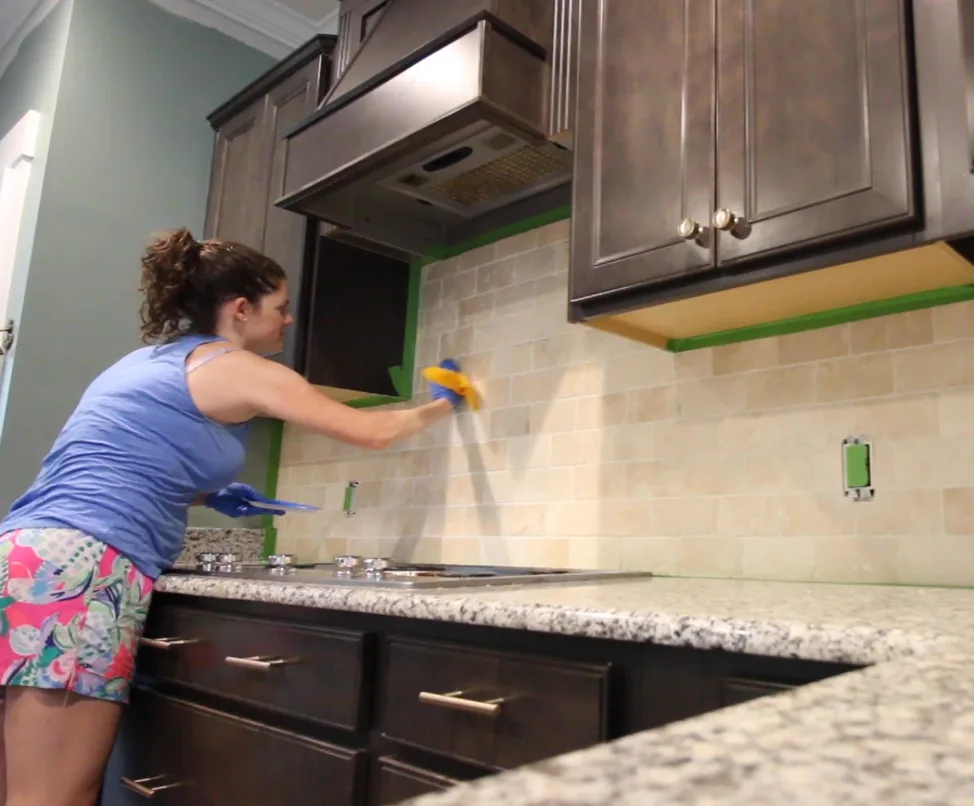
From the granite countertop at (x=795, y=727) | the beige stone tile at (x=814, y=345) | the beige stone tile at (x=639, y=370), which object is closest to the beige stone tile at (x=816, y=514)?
the beige stone tile at (x=814, y=345)

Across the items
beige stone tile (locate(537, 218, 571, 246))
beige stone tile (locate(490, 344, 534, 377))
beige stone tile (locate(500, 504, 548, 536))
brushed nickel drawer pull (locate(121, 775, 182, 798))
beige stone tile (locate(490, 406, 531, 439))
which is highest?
beige stone tile (locate(537, 218, 571, 246))

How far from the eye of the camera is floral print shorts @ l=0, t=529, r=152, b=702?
1323 millimetres

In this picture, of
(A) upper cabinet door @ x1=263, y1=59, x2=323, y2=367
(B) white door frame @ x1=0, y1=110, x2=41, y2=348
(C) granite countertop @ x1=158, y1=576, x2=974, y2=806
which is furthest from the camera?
(B) white door frame @ x1=0, y1=110, x2=41, y2=348

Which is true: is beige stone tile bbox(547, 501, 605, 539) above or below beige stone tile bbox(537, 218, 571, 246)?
below

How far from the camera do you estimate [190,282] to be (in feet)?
5.76

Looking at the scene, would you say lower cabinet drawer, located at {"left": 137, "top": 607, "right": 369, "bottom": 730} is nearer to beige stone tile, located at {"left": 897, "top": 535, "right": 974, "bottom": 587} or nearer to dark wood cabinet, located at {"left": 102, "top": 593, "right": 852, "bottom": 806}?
dark wood cabinet, located at {"left": 102, "top": 593, "right": 852, "bottom": 806}

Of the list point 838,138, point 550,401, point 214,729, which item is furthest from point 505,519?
point 838,138

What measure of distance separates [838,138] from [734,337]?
1.72 feet

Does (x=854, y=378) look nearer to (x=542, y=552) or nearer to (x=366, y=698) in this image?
(x=542, y=552)

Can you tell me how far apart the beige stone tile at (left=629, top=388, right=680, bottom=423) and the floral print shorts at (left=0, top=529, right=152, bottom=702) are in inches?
40.3

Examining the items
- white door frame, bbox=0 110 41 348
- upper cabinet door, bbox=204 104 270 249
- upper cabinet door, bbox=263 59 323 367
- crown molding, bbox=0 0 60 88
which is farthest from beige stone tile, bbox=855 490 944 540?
crown molding, bbox=0 0 60 88

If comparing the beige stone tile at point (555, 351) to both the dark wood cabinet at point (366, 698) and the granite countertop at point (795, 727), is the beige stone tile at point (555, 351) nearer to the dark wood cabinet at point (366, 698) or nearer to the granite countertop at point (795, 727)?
the dark wood cabinet at point (366, 698)

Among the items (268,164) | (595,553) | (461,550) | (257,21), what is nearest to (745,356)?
(595,553)

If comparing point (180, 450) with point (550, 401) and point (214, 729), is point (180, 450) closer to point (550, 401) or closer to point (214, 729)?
point (214, 729)
